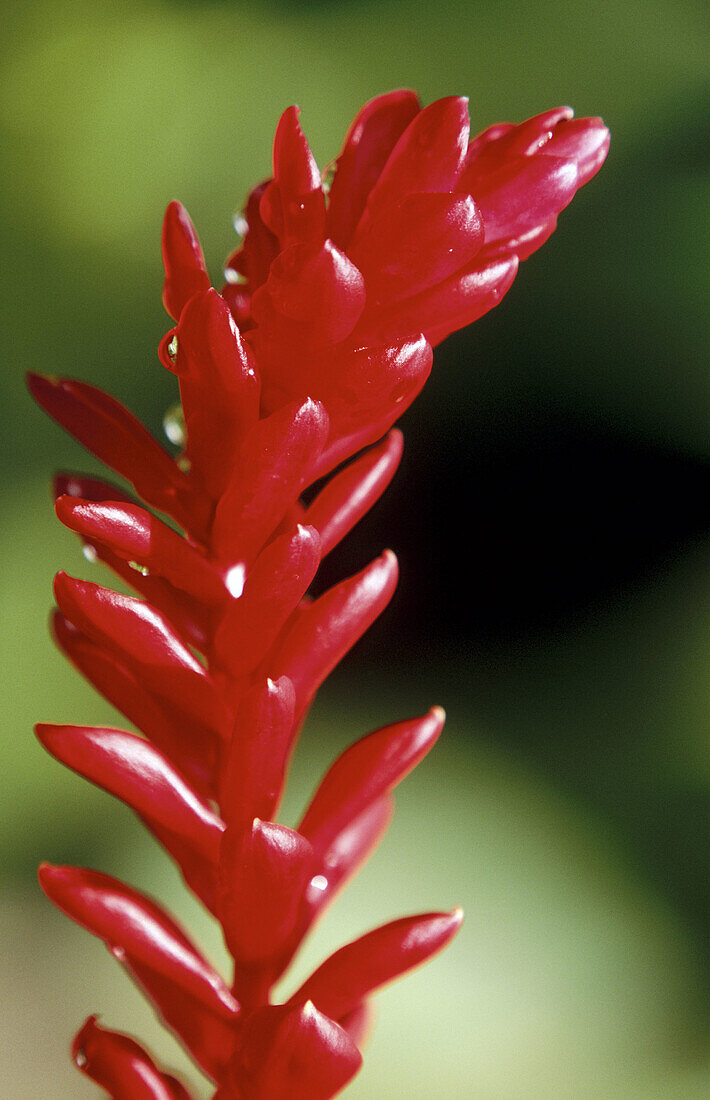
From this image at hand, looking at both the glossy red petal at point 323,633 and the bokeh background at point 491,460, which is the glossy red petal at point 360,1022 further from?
the bokeh background at point 491,460

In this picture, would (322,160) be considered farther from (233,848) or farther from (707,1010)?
(707,1010)

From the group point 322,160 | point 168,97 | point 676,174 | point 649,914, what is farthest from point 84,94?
point 649,914

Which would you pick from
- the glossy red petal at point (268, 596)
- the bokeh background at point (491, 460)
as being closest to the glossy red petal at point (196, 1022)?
the glossy red petal at point (268, 596)

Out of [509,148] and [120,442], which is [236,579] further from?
[509,148]

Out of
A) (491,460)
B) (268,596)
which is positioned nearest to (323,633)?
(268,596)

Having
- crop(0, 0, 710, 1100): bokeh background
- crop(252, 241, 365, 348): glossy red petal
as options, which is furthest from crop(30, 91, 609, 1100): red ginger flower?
crop(0, 0, 710, 1100): bokeh background
